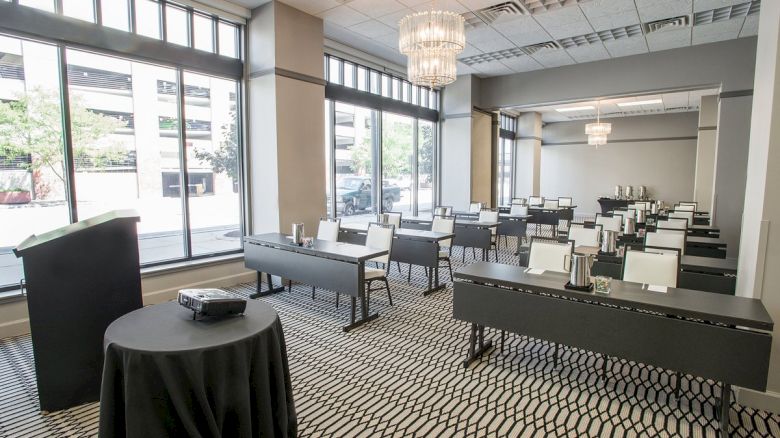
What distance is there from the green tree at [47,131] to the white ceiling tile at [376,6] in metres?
3.43

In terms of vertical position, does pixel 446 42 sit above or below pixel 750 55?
below

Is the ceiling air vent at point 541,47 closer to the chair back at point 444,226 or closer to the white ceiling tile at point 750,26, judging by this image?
the white ceiling tile at point 750,26

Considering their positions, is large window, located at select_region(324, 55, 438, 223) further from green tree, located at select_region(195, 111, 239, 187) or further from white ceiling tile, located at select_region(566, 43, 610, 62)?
white ceiling tile, located at select_region(566, 43, 610, 62)

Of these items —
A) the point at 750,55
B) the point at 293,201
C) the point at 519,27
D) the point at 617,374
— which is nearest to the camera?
the point at 617,374

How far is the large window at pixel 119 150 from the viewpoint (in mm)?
4105

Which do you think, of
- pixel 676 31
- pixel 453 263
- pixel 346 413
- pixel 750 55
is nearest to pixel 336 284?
pixel 346 413

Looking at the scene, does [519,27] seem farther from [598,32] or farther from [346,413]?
[346,413]

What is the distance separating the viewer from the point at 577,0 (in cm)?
554

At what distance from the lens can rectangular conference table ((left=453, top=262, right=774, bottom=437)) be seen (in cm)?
226

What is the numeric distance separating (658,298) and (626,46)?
21.4ft

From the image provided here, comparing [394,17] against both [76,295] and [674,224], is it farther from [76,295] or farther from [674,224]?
[76,295]

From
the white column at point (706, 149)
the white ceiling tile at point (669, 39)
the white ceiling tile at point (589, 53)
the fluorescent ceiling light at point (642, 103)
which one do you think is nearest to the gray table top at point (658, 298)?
the white ceiling tile at point (669, 39)

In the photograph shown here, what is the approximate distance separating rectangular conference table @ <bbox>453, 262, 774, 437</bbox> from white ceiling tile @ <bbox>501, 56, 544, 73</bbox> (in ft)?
20.7

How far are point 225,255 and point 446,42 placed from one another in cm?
411
